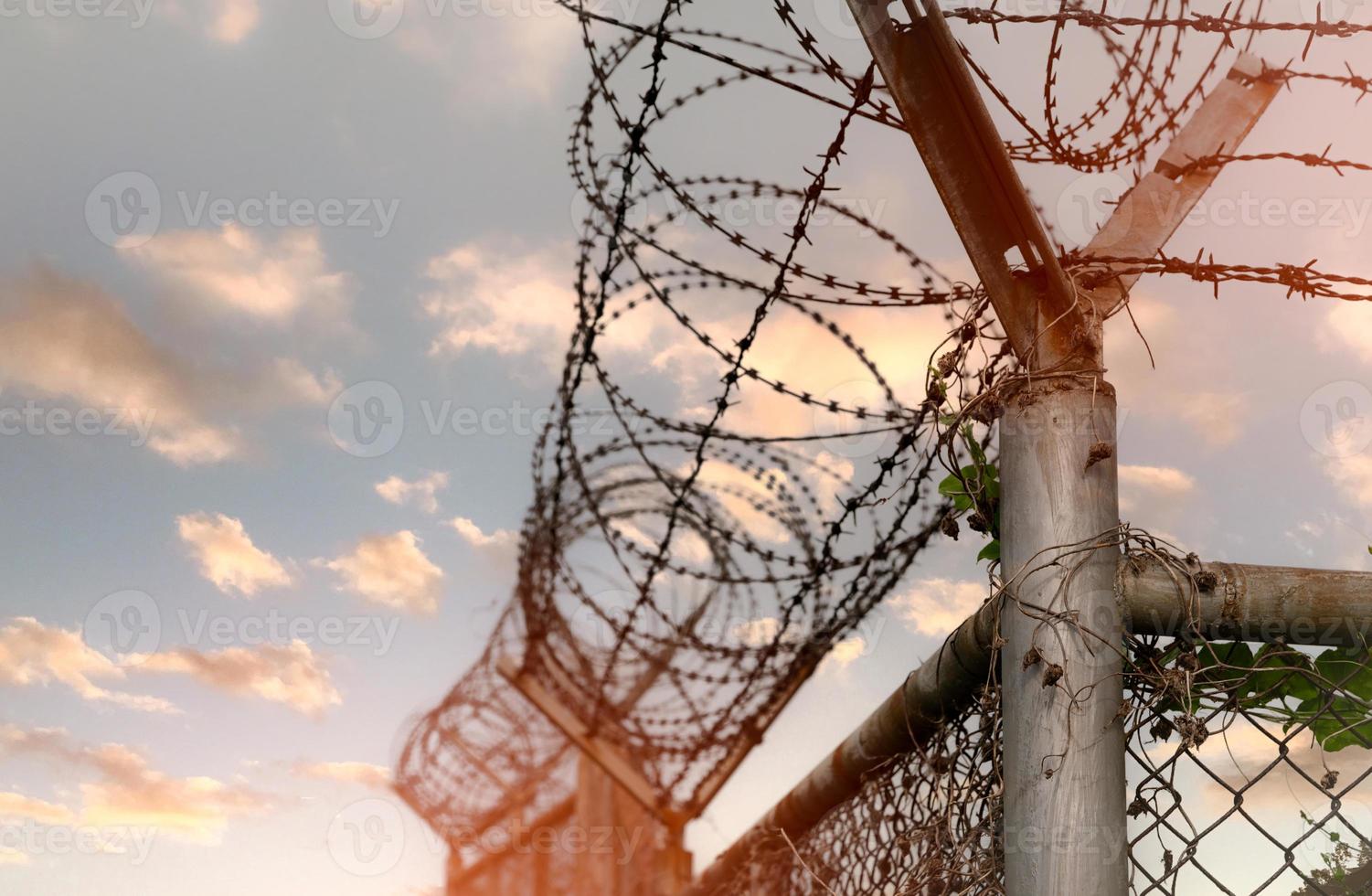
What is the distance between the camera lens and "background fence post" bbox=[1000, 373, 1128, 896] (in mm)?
1383

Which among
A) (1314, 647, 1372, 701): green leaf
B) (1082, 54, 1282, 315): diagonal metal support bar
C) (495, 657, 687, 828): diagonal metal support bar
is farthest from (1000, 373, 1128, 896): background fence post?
(495, 657, 687, 828): diagonal metal support bar

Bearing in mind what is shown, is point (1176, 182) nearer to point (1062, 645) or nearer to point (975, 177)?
point (975, 177)

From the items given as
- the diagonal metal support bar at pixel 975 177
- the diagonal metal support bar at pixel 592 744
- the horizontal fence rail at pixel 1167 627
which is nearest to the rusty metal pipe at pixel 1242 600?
the horizontal fence rail at pixel 1167 627

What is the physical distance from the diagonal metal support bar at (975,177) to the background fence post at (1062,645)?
95mm

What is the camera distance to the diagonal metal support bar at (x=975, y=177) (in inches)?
57.6

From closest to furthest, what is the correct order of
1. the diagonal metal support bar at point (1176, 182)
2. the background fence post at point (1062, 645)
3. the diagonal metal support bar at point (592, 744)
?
the background fence post at point (1062, 645), the diagonal metal support bar at point (1176, 182), the diagonal metal support bar at point (592, 744)

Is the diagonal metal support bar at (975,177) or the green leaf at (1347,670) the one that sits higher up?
the diagonal metal support bar at (975,177)

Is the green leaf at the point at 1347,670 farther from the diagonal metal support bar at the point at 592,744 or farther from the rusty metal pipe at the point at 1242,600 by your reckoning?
the diagonal metal support bar at the point at 592,744

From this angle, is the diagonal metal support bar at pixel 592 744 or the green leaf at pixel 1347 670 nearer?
the green leaf at pixel 1347 670

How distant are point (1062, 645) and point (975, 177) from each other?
621mm

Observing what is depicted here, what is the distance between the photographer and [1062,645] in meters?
1.44

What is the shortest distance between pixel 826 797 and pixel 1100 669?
124 centimetres

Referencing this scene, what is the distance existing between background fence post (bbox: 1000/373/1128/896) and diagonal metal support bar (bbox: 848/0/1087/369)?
0.10 meters

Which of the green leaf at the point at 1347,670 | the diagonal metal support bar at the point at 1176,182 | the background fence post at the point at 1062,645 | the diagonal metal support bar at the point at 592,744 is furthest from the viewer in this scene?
the diagonal metal support bar at the point at 592,744
